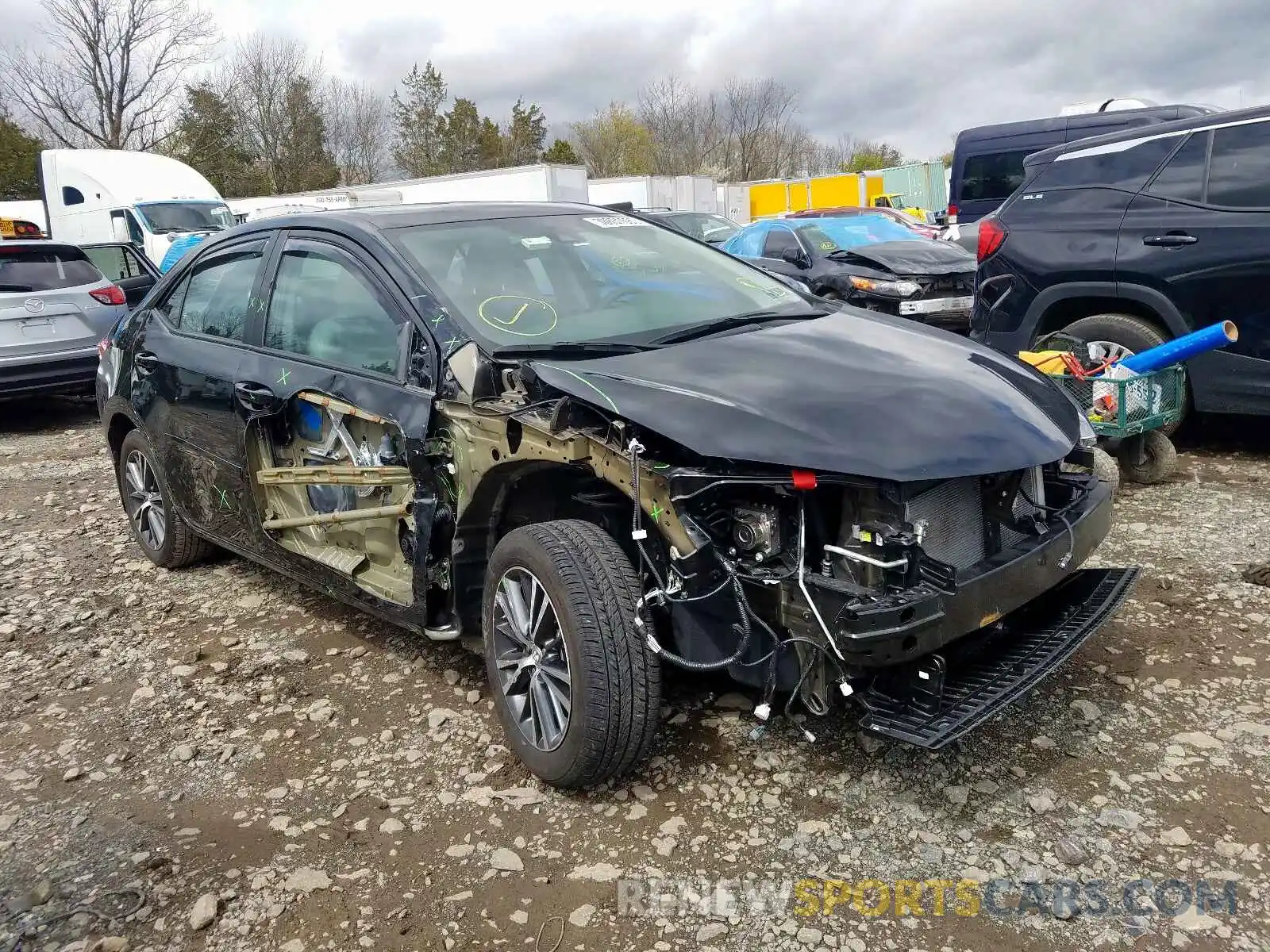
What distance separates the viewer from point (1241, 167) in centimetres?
546

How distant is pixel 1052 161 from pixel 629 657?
5.04m

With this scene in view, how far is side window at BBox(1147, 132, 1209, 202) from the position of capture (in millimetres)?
5605

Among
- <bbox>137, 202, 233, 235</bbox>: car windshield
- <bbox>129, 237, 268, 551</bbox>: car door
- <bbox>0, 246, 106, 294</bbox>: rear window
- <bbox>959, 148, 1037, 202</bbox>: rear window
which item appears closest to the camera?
<bbox>129, 237, 268, 551</bbox>: car door

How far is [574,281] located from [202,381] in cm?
Result: 173

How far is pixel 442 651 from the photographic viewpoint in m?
3.97

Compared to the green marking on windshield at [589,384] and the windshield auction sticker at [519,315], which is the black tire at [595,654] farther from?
the windshield auction sticker at [519,315]

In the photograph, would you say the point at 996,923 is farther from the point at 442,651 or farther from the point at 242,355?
the point at 242,355

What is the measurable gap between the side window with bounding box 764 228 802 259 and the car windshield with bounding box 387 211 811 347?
6.86 metres

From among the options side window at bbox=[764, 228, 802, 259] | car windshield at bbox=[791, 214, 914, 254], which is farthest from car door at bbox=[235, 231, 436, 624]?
car windshield at bbox=[791, 214, 914, 254]

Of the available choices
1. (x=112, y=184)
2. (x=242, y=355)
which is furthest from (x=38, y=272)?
(x=112, y=184)

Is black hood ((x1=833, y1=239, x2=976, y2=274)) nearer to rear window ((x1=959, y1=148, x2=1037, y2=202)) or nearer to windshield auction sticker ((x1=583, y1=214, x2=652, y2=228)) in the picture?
windshield auction sticker ((x1=583, y1=214, x2=652, y2=228))

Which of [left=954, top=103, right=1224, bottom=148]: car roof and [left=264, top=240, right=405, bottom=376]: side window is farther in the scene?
[left=954, top=103, right=1224, bottom=148]: car roof

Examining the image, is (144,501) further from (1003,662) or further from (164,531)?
(1003,662)

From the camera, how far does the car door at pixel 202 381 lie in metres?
4.15
